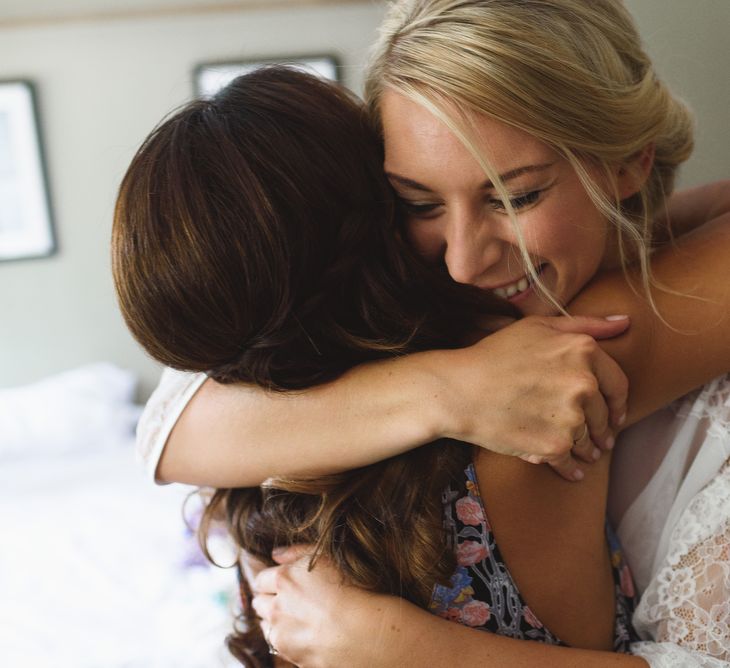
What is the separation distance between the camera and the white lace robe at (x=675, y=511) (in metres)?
1.03

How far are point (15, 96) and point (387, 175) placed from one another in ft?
10.6

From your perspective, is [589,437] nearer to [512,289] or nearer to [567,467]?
[567,467]

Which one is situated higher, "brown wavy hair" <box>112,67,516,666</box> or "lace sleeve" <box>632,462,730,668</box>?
"brown wavy hair" <box>112,67,516,666</box>

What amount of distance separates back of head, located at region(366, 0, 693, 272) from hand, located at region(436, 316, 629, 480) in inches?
8.9

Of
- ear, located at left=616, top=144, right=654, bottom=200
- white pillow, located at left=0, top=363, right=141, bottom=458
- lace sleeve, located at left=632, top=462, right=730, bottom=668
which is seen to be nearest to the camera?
lace sleeve, located at left=632, top=462, right=730, bottom=668

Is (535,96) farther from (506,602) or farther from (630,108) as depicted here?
(506,602)

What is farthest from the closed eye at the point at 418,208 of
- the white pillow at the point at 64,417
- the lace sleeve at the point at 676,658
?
the white pillow at the point at 64,417

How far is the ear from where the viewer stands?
1123 millimetres

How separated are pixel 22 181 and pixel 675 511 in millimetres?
3526

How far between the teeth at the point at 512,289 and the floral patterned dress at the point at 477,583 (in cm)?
28

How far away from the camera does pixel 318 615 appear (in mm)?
979

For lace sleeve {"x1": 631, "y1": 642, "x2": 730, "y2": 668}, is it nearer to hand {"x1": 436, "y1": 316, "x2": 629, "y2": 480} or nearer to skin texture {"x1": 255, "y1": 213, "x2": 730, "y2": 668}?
skin texture {"x1": 255, "y1": 213, "x2": 730, "y2": 668}

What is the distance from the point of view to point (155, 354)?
0.97m

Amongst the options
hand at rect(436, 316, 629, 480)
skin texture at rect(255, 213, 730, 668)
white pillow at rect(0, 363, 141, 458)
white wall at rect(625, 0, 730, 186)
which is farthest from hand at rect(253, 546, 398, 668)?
white pillow at rect(0, 363, 141, 458)
